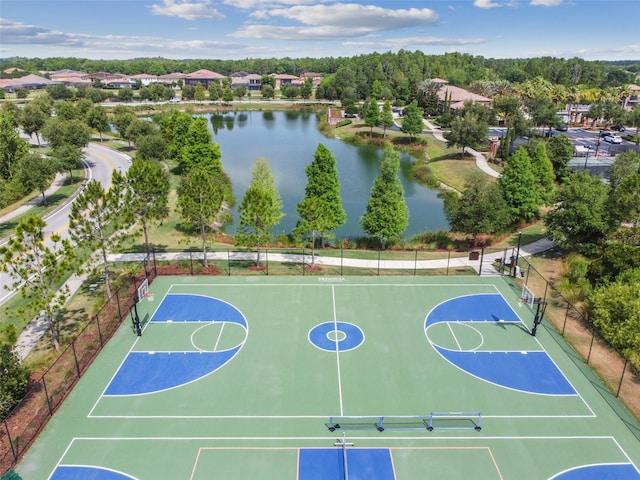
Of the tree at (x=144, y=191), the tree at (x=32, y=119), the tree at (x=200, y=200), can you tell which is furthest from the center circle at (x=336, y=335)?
the tree at (x=32, y=119)

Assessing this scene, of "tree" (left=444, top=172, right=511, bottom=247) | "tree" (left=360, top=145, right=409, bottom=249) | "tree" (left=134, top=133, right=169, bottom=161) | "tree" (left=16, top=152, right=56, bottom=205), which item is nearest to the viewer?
"tree" (left=360, top=145, right=409, bottom=249)

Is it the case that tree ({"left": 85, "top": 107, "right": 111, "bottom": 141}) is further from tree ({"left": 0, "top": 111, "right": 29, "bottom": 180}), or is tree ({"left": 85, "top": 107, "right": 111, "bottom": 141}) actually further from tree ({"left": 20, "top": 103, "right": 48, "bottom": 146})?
tree ({"left": 0, "top": 111, "right": 29, "bottom": 180})

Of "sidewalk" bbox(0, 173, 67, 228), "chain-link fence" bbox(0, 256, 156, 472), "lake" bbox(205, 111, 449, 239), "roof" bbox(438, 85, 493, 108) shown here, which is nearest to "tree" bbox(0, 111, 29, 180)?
"sidewalk" bbox(0, 173, 67, 228)

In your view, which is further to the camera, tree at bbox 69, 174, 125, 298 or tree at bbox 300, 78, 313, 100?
tree at bbox 300, 78, 313, 100

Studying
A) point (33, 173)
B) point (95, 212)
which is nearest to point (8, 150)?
point (33, 173)

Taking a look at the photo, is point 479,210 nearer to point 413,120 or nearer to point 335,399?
point 335,399

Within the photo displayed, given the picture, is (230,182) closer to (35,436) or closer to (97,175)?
(97,175)

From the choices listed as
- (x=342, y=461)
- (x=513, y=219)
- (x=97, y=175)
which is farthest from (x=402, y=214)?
(x=97, y=175)
